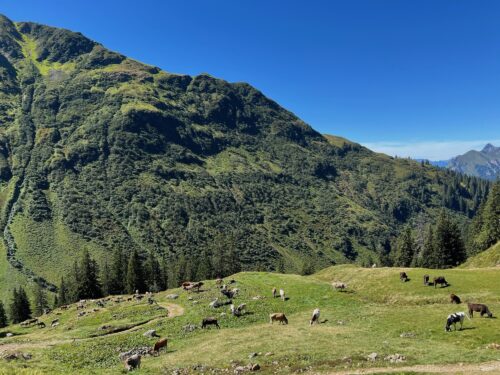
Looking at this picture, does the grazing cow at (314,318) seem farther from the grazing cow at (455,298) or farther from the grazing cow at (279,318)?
the grazing cow at (455,298)

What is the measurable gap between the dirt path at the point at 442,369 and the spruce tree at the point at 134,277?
105619 mm

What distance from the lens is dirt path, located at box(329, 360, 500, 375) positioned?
26.8m

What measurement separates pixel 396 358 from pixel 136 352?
2680cm

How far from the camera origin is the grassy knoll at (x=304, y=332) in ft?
108

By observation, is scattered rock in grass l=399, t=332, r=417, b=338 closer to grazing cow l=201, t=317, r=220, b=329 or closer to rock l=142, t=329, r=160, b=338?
grazing cow l=201, t=317, r=220, b=329

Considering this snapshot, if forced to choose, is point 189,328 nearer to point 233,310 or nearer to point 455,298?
point 233,310

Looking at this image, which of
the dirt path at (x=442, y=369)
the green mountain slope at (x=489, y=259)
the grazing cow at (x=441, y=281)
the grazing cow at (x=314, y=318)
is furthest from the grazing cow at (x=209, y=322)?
the green mountain slope at (x=489, y=259)

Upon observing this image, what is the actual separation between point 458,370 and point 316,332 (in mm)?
16065

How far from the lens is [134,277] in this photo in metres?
125

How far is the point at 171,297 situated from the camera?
73.9 meters

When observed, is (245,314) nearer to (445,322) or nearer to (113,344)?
(113,344)

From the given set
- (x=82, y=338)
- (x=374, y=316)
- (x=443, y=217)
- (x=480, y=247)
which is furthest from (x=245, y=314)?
(x=480, y=247)

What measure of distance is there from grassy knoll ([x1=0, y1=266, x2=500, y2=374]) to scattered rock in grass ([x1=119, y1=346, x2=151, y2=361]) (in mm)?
836

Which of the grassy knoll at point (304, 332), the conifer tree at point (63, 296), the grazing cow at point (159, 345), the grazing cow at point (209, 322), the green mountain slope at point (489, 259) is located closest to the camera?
the grassy knoll at point (304, 332)
